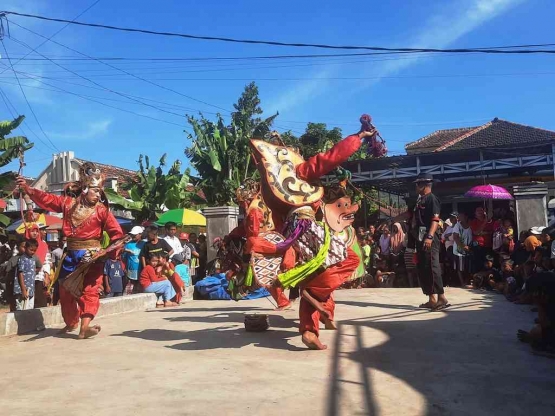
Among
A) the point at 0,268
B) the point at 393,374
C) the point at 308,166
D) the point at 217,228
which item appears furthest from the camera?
the point at 217,228

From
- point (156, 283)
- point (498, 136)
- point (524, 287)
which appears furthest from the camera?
point (498, 136)

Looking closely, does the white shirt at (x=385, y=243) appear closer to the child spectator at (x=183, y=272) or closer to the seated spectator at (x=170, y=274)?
the child spectator at (x=183, y=272)

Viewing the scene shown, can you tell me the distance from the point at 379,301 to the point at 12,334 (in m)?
5.04

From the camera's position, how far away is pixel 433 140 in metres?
32.8

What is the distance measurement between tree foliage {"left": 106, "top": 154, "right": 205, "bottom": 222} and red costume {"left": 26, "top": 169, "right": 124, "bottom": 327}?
36.2 ft

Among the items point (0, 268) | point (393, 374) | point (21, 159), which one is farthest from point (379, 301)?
point (0, 268)

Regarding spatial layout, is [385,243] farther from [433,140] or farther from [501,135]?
[433,140]

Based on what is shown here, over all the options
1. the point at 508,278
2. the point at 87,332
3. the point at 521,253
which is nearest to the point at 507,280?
the point at 508,278

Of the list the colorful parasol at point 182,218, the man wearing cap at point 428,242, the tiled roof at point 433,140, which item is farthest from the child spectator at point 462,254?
the tiled roof at point 433,140

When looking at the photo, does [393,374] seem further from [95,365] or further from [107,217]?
[107,217]

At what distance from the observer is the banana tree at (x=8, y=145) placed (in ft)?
42.3

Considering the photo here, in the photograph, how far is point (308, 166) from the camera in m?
5.13

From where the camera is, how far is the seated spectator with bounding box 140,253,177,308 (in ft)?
29.3

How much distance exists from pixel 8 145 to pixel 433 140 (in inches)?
1016
